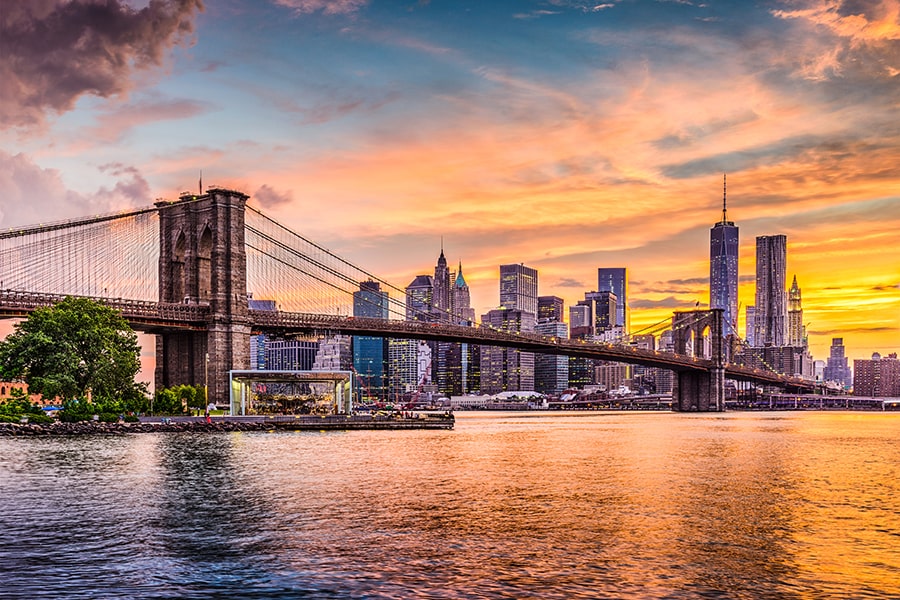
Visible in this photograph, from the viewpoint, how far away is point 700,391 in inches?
7653

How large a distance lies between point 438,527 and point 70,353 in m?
62.6

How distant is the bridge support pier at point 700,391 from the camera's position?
189250 mm

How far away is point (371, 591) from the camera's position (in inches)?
808

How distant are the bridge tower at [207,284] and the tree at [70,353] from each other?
12.7 meters

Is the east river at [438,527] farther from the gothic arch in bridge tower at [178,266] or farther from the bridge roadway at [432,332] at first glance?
the gothic arch in bridge tower at [178,266]

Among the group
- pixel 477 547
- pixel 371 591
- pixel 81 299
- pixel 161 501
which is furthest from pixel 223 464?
pixel 81 299

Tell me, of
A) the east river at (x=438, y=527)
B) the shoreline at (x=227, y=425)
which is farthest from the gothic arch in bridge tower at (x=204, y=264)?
the east river at (x=438, y=527)

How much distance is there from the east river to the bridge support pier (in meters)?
137

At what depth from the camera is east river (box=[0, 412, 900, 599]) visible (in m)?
21.4

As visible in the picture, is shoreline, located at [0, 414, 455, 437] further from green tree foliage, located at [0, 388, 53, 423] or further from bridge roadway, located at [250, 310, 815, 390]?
bridge roadway, located at [250, 310, 815, 390]

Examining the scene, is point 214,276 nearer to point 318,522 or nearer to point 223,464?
point 223,464

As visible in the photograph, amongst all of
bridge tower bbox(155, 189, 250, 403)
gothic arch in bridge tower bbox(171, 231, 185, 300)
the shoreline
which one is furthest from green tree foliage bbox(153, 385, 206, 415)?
gothic arch in bridge tower bbox(171, 231, 185, 300)

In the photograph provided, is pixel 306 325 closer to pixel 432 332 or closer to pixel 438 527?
pixel 432 332

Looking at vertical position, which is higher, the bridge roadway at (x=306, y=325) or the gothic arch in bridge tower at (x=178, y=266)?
the gothic arch in bridge tower at (x=178, y=266)
